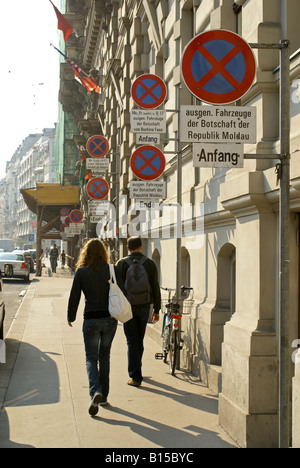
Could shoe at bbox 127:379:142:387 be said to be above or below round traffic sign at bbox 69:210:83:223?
below

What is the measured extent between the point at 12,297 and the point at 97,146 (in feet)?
21.4

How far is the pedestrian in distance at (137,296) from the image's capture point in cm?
811

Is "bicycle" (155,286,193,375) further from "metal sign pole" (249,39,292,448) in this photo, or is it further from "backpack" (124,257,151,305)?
"metal sign pole" (249,39,292,448)

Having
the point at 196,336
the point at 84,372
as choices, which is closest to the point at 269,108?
the point at 196,336

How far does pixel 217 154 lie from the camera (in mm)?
4656

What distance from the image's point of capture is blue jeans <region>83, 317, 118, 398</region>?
672cm

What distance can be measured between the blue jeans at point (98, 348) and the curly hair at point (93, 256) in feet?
2.00

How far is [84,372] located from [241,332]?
3.41 meters

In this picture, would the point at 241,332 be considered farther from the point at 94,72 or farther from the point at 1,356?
the point at 94,72

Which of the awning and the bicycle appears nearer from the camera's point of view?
the bicycle

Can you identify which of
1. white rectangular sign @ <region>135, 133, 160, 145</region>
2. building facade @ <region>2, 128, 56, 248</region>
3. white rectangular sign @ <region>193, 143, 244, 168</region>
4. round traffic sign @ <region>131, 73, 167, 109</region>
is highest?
building facade @ <region>2, 128, 56, 248</region>

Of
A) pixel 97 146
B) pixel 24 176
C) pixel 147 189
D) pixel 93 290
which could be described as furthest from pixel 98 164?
pixel 24 176

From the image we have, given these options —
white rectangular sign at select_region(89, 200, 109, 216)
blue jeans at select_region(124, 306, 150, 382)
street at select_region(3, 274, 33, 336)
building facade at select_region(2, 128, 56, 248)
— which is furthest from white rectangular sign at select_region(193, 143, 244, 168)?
building facade at select_region(2, 128, 56, 248)

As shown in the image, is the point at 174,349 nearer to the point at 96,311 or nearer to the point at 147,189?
the point at 96,311
